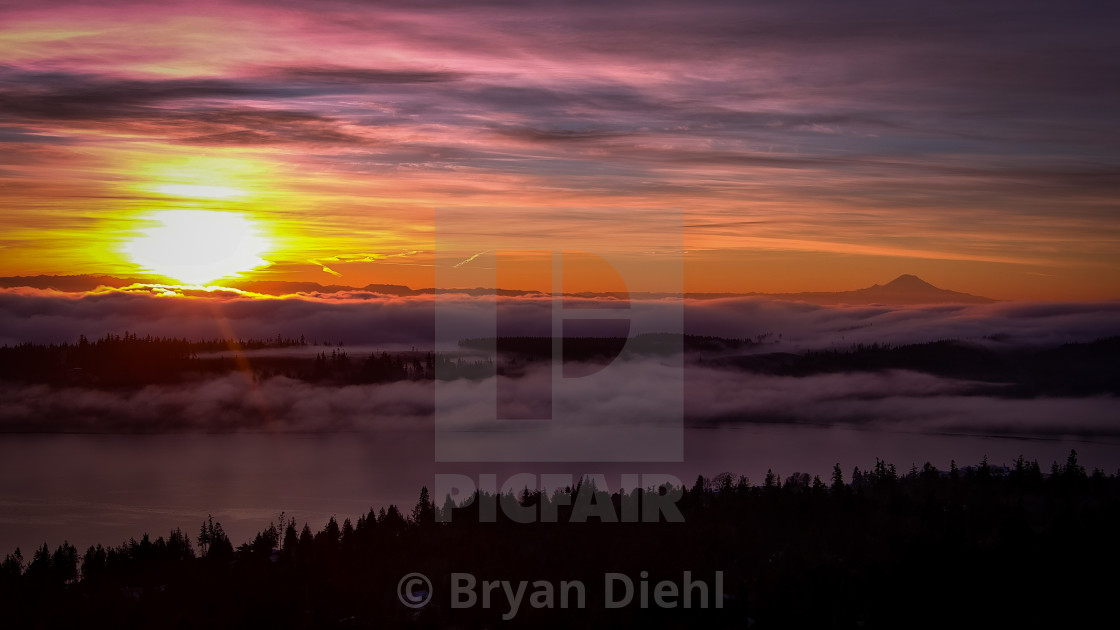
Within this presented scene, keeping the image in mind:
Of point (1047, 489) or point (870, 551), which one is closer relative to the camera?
point (870, 551)

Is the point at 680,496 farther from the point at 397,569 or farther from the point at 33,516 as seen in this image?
the point at 33,516

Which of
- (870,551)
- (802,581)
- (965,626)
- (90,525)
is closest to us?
(965,626)

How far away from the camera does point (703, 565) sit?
77.9 metres

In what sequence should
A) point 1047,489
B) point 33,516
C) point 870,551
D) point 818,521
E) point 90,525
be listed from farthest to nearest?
point 33,516 → point 90,525 → point 1047,489 → point 818,521 → point 870,551

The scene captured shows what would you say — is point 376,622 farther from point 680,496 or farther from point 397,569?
point 680,496

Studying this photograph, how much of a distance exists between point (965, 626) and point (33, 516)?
150 meters

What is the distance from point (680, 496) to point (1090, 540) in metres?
35.7

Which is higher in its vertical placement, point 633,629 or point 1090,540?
point 1090,540

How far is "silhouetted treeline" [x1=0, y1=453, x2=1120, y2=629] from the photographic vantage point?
68.6 metres

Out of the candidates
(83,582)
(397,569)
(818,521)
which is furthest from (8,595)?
(818,521)

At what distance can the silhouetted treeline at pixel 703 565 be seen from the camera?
6856 centimetres

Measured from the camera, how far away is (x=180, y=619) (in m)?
70.4

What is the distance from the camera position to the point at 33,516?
163 meters

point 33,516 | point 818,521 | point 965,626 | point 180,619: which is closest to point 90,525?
point 33,516
